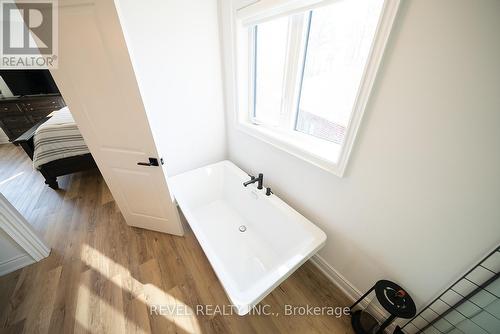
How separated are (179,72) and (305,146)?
127 centimetres

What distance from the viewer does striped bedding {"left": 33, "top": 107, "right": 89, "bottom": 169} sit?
227 cm

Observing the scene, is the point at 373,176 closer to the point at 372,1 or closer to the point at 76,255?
the point at 372,1

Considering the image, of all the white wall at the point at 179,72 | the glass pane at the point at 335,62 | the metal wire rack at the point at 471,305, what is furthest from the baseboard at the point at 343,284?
the white wall at the point at 179,72

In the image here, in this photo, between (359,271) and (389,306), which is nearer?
(389,306)

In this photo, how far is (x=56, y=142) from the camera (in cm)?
232

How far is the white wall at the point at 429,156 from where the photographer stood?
0.59 meters

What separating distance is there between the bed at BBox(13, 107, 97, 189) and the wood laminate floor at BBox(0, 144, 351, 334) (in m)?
0.70

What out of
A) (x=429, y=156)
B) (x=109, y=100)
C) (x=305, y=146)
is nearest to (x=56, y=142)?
(x=109, y=100)

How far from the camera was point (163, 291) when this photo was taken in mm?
1354

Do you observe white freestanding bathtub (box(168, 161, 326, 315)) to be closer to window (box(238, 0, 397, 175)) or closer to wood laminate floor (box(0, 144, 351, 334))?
wood laminate floor (box(0, 144, 351, 334))

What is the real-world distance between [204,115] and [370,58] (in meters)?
1.48

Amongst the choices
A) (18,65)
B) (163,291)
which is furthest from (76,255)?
(18,65)

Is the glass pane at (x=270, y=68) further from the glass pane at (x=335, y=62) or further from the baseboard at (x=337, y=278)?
the baseboard at (x=337, y=278)

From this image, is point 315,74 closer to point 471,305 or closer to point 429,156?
point 429,156
